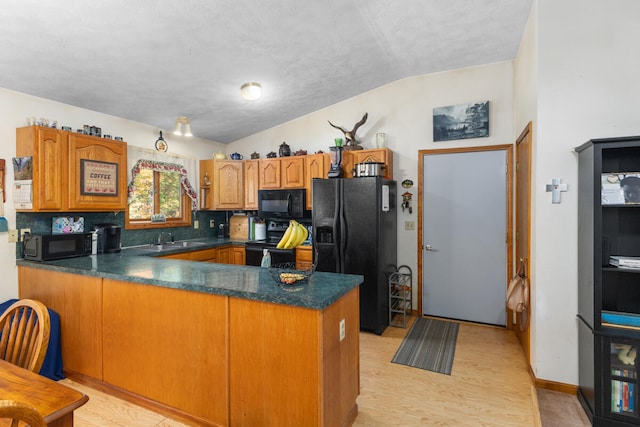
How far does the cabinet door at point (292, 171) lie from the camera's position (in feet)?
14.9

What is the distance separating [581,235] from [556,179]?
423 millimetres

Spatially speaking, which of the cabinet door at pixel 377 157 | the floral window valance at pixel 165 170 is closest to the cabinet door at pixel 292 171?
the cabinet door at pixel 377 157

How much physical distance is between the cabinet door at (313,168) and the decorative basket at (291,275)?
2.30 meters

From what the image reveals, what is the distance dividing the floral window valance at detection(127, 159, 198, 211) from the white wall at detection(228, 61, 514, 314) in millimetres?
Result: 1700

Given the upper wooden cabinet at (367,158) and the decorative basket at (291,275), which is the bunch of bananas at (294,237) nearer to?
the decorative basket at (291,275)

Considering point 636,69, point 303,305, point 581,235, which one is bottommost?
point 303,305

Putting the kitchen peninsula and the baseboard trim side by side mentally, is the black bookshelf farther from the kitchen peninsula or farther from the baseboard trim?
the kitchen peninsula

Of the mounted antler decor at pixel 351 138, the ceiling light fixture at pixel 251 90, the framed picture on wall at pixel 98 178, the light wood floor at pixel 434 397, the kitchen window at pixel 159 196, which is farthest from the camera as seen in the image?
the mounted antler decor at pixel 351 138

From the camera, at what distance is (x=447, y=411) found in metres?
2.25

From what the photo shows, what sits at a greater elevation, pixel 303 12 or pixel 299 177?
pixel 303 12

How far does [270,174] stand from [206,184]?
102 cm

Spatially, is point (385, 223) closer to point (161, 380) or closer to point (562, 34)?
point (562, 34)

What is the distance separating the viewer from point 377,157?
403cm

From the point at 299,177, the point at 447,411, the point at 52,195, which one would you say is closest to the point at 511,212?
the point at 447,411
